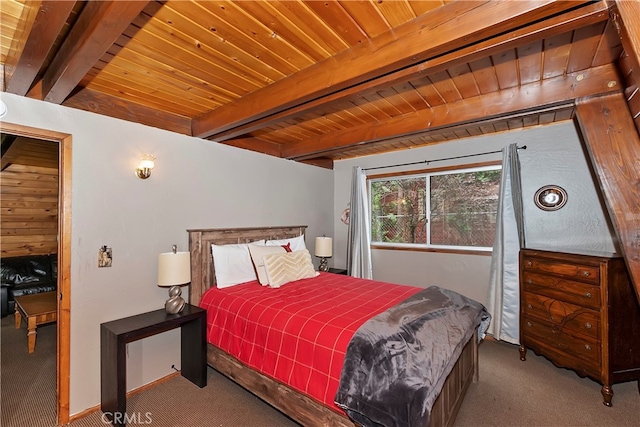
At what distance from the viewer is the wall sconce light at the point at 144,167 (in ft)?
8.19

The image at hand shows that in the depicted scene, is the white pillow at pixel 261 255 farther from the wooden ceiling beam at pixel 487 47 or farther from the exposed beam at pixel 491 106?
the wooden ceiling beam at pixel 487 47

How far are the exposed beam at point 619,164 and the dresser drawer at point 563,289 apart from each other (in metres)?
0.73

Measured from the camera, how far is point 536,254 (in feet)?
9.24

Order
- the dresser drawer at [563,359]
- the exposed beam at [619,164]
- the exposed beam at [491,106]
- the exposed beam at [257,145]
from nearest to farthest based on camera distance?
the exposed beam at [619,164], the exposed beam at [491,106], the dresser drawer at [563,359], the exposed beam at [257,145]

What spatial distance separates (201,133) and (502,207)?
11.0 ft

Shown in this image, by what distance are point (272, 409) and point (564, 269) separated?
277cm

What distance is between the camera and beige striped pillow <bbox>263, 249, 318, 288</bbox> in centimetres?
289

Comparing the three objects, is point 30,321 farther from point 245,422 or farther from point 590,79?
point 590,79

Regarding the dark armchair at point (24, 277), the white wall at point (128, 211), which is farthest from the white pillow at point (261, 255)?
the dark armchair at point (24, 277)

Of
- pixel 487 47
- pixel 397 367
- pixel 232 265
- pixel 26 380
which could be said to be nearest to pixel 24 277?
pixel 26 380

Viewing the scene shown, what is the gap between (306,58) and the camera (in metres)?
1.85

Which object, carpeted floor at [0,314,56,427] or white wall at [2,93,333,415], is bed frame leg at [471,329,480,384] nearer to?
white wall at [2,93,333,415]

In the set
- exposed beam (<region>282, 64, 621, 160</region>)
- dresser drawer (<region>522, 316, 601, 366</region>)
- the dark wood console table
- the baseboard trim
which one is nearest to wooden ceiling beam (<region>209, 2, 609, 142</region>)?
exposed beam (<region>282, 64, 621, 160</region>)

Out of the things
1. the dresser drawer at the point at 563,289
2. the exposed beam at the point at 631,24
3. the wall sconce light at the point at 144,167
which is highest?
the exposed beam at the point at 631,24
